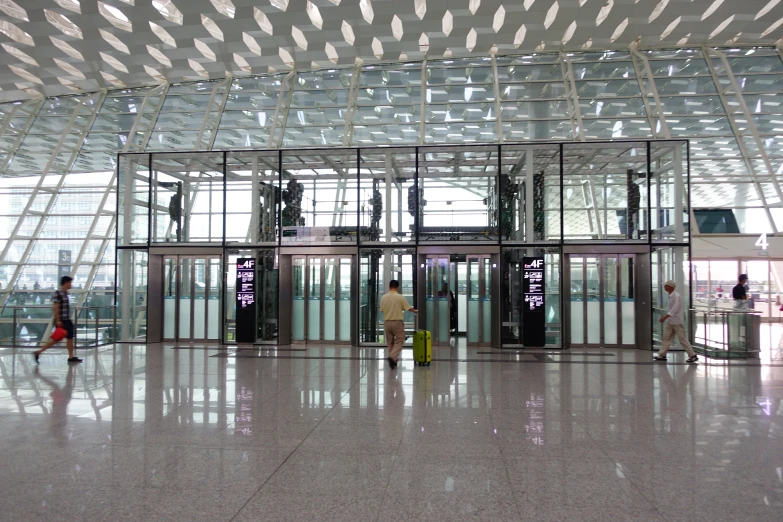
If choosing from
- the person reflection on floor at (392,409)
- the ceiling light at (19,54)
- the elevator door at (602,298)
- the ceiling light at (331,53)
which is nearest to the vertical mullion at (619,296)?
the elevator door at (602,298)

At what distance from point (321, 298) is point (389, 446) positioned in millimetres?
9694

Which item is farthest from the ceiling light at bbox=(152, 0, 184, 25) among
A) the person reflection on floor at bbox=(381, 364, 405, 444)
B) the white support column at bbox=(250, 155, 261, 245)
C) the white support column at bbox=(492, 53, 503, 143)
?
the person reflection on floor at bbox=(381, 364, 405, 444)

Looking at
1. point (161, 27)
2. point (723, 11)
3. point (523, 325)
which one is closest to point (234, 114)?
point (161, 27)

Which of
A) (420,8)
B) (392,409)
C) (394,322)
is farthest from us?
(420,8)

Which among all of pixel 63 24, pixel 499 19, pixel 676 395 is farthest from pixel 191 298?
pixel 676 395

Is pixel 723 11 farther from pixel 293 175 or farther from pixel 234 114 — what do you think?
pixel 234 114

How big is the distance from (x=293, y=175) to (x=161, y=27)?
5013 millimetres

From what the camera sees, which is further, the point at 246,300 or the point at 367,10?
the point at 367,10

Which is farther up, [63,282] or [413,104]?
[413,104]

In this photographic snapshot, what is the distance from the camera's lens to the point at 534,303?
43.9 feet

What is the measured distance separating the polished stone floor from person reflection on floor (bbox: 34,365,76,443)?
3 cm

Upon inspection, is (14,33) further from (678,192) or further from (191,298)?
(678,192)

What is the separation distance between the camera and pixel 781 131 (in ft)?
54.9

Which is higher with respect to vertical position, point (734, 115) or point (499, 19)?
point (499, 19)
